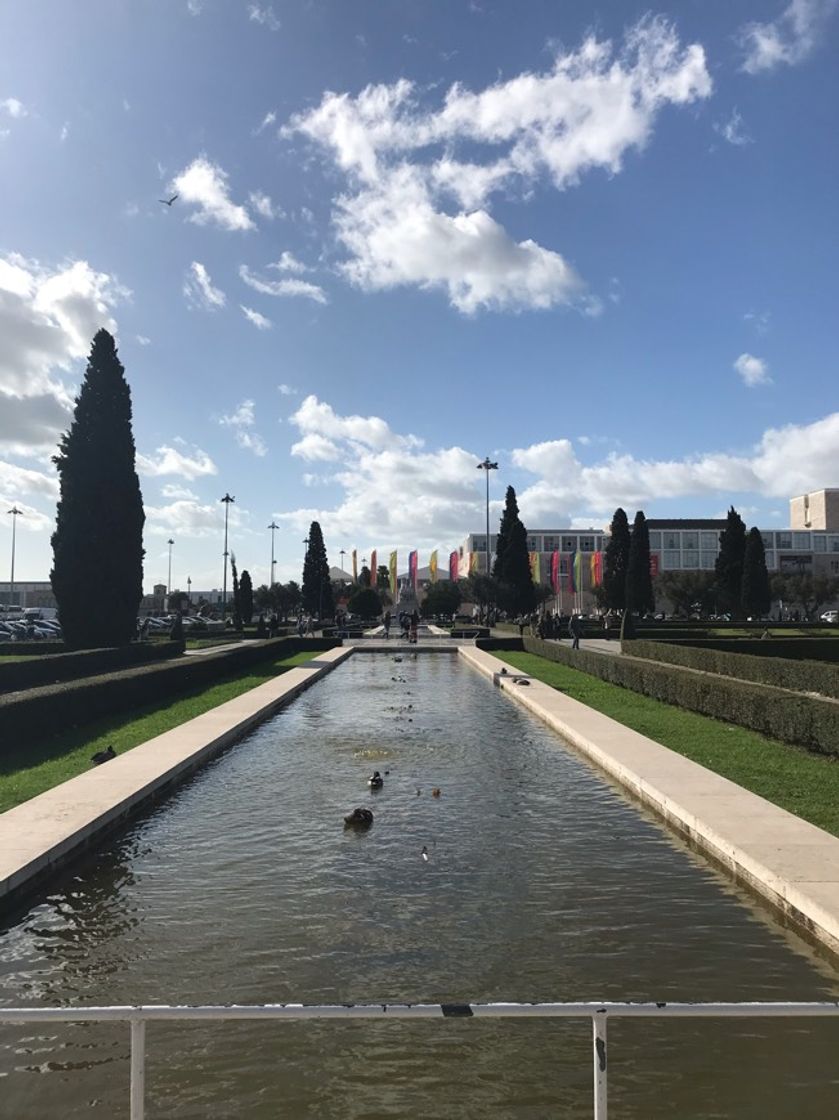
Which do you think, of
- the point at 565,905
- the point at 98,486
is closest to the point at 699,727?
the point at 565,905

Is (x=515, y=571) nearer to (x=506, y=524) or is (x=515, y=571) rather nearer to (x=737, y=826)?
(x=506, y=524)

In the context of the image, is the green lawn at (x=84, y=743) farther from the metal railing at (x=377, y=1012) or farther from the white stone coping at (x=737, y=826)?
the metal railing at (x=377, y=1012)

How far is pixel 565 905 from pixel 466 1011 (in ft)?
13.5

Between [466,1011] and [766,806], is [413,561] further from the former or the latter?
[466,1011]

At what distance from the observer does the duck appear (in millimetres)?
8617

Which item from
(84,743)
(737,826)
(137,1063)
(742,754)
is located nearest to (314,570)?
(84,743)

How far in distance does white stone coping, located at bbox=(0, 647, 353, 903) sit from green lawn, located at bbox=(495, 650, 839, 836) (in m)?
6.67

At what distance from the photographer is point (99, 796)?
9234 millimetres

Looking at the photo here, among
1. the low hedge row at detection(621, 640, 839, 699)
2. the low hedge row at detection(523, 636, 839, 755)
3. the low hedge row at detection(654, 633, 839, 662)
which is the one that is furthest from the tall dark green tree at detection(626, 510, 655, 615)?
the low hedge row at detection(523, 636, 839, 755)

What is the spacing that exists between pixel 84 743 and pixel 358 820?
6.59 m

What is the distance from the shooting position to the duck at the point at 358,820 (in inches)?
339

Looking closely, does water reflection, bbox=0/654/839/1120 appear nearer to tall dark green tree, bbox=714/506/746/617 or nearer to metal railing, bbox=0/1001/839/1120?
metal railing, bbox=0/1001/839/1120

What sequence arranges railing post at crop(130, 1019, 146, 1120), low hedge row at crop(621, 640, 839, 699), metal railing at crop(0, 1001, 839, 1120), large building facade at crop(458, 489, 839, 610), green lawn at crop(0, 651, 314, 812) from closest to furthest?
metal railing at crop(0, 1001, 839, 1120) → railing post at crop(130, 1019, 146, 1120) → green lawn at crop(0, 651, 314, 812) → low hedge row at crop(621, 640, 839, 699) → large building facade at crop(458, 489, 839, 610)

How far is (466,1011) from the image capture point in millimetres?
2652
